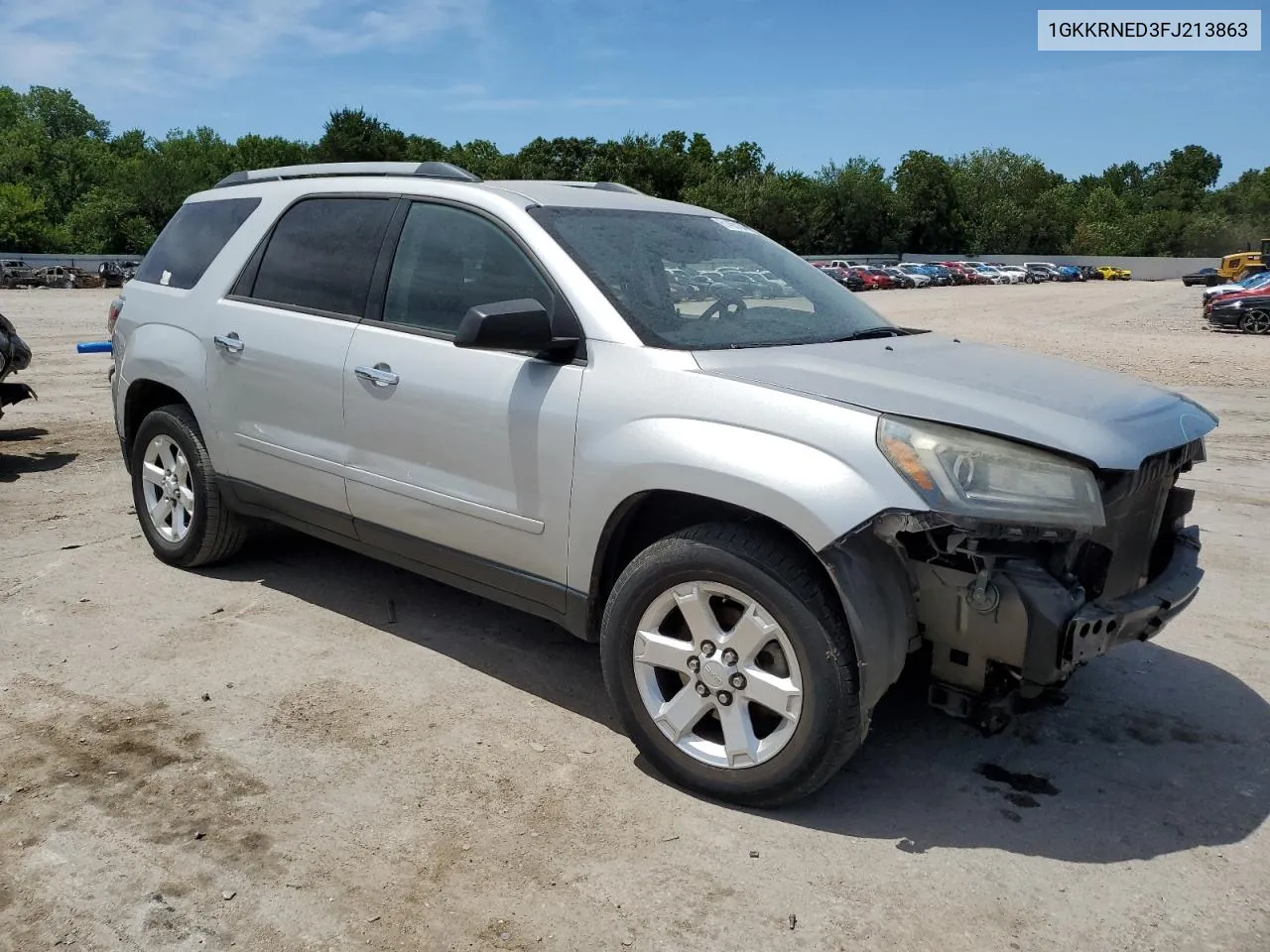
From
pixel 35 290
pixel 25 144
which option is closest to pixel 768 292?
pixel 35 290

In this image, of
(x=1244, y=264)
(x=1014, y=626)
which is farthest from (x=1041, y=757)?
(x=1244, y=264)

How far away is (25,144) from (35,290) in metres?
53.0

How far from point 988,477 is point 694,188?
94906mm

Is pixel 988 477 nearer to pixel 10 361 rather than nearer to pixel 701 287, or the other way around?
pixel 701 287

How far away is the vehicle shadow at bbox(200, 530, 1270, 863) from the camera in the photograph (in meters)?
3.19

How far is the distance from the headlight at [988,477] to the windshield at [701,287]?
87cm

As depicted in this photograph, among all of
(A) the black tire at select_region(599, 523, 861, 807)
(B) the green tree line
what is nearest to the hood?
(A) the black tire at select_region(599, 523, 861, 807)

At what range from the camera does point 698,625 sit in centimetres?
324

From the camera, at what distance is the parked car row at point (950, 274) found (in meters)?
61.6

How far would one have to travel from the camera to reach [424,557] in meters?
4.14

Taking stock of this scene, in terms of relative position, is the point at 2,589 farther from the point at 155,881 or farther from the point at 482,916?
the point at 482,916

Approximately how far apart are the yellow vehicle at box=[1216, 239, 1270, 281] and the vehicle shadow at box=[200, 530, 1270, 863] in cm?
4953

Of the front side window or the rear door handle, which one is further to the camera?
the rear door handle

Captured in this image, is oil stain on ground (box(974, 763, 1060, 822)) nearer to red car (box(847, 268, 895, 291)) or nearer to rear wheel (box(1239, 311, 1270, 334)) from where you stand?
rear wheel (box(1239, 311, 1270, 334))
